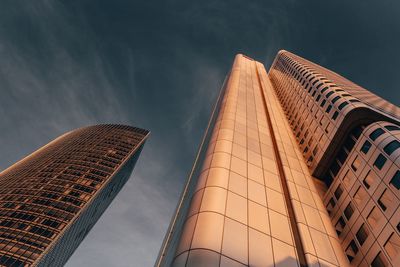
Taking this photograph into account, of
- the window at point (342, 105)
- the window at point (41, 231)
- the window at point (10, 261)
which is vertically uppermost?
the window at point (342, 105)

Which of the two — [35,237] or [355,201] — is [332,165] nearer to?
[355,201]

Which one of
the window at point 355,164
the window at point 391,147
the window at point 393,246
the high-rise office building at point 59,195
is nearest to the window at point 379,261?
the window at point 393,246

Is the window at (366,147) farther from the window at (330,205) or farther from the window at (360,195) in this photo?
the window at (330,205)

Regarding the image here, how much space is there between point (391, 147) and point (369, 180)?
148 inches

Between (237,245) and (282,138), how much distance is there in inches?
905

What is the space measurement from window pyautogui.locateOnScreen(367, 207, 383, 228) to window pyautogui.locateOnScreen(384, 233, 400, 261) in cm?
214

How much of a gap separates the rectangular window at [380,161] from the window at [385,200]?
2.52 m

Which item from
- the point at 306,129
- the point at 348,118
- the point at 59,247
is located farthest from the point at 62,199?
the point at 348,118

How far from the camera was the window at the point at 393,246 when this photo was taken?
19367 millimetres

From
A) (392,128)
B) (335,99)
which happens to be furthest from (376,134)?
(335,99)

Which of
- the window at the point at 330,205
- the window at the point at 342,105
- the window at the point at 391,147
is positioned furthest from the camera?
the window at the point at 342,105

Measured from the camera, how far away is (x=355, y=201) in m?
26.3

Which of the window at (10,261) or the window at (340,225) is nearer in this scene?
the window at (340,225)

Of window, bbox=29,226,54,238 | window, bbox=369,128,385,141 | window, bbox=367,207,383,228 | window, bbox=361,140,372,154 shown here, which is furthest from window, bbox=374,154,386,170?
window, bbox=29,226,54,238
